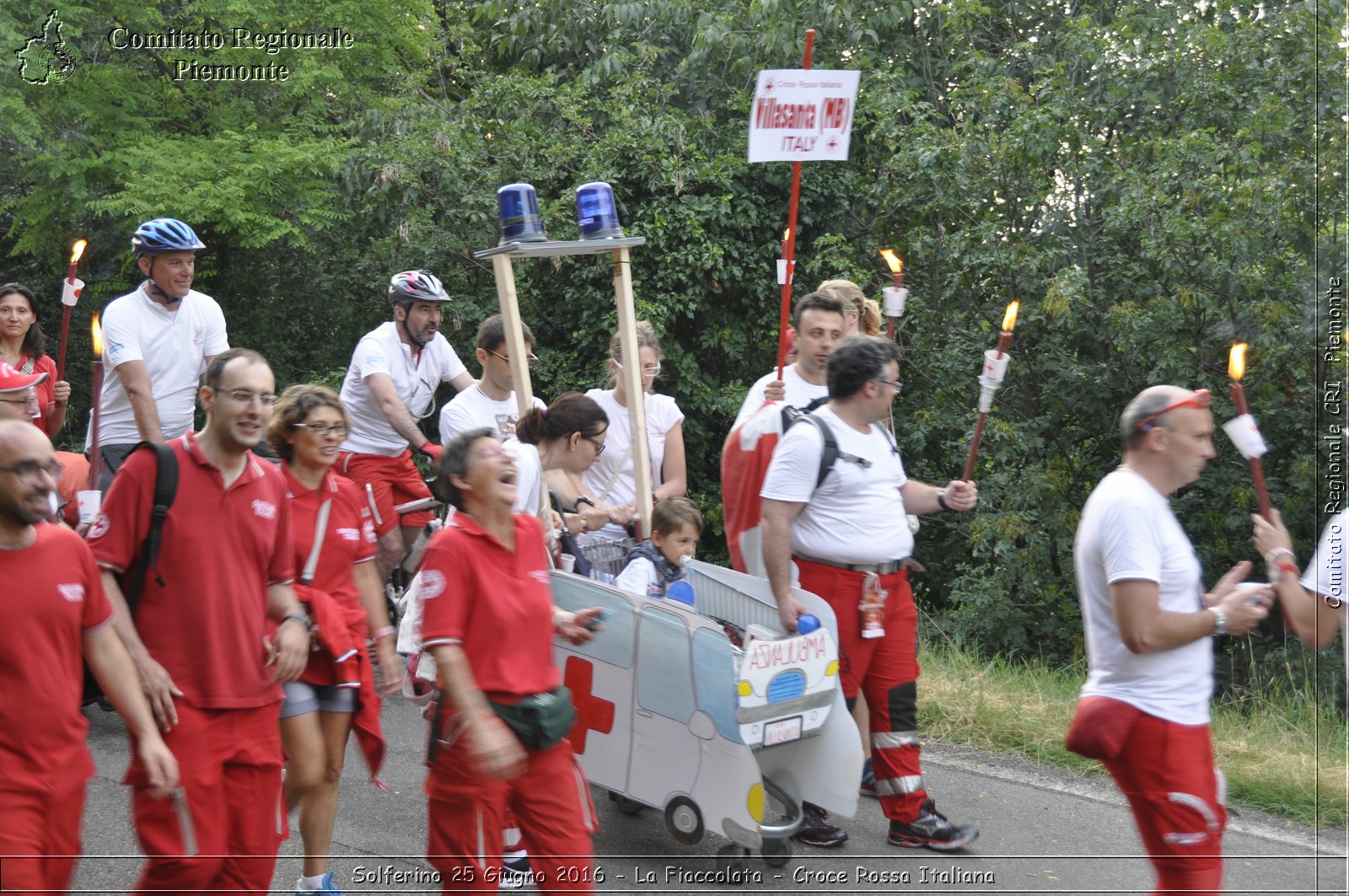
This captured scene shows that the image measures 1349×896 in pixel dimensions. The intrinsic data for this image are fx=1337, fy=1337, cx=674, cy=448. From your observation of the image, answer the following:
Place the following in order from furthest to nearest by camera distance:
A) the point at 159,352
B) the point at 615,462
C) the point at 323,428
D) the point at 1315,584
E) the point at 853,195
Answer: the point at 853,195 → the point at 615,462 → the point at 159,352 → the point at 323,428 → the point at 1315,584

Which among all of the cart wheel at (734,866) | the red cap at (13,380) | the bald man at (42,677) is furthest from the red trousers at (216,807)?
the red cap at (13,380)

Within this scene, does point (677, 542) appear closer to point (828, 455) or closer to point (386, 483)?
point (828, 455)

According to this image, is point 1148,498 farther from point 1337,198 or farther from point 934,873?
point 1337,198

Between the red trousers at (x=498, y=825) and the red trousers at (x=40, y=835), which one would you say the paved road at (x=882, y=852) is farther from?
the red trousers at (x=40, y=835)

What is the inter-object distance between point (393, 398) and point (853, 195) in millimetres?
6678

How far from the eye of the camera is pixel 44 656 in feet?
10.4

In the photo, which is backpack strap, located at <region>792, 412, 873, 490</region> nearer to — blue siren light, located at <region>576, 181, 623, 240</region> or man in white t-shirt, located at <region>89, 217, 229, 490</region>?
blue siren light, located at <region>576, 181, 623, 240</region>

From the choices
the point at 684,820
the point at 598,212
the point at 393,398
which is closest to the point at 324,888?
the point at 684,820

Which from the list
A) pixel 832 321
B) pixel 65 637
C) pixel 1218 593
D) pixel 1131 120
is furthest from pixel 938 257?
pixel 65 637

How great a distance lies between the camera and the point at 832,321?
5.79 m

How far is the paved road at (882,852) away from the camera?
16.3 feet

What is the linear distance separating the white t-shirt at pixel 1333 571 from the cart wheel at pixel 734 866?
2242 millimetres

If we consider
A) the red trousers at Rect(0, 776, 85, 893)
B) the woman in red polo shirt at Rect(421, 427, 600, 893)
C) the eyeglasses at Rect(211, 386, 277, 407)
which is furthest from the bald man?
the woman in red polo shirt at Rect(421, 427, 600, 893)

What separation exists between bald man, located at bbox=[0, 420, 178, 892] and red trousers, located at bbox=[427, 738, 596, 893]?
2.38ft
